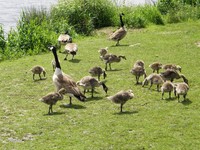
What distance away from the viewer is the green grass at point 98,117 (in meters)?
10.3

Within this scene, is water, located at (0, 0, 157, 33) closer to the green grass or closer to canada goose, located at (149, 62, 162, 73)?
the green grass

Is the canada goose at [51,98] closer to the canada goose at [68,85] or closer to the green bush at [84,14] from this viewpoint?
the canada goose at [68,85]

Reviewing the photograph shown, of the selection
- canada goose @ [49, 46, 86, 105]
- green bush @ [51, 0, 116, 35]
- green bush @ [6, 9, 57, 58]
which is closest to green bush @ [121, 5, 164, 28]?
green bush @ [51, 0, 116, 35]

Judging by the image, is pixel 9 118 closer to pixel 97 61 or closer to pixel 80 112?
pixel 80 112

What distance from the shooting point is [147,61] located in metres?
19.5

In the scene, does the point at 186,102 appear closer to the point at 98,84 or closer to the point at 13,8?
the point at 98,84

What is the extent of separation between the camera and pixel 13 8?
38.6m

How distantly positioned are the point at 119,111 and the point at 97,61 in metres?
7.37

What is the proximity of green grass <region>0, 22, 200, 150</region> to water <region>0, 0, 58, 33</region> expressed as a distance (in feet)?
43.7

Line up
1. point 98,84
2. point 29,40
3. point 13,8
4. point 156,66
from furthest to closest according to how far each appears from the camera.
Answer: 1. point 13,8
2. point 29,40
3. point 156,66
4. point 98,84

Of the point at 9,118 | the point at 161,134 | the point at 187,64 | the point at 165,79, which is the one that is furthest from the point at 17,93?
the point at 187,64

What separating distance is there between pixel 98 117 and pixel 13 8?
28370 millimetres

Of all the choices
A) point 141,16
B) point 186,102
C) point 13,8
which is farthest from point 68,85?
point 13,8

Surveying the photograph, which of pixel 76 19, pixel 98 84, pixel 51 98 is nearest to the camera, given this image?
pixel 51 98
